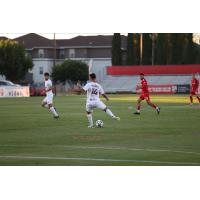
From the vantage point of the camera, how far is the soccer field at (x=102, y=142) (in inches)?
618

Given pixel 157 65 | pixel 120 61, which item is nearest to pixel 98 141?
pixel 157 65

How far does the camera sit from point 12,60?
97750 millimetres

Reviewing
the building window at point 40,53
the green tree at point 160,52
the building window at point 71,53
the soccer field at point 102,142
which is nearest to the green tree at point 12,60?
the green tree at point 160,52

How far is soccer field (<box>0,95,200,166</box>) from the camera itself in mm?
15703

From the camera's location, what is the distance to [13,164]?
14742mm

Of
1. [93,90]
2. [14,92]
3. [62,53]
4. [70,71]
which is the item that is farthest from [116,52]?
[93,90]

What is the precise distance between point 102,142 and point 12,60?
261ft

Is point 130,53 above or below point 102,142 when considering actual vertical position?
above

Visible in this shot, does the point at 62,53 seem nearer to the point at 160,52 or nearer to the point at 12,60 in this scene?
the point at 12,60

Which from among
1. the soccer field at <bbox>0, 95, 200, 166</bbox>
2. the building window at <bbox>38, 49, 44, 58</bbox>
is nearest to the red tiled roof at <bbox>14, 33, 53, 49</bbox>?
the building window at <bbox>38, 49, 44, 58</bbox>

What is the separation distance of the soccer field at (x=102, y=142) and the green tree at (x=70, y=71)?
7740cm

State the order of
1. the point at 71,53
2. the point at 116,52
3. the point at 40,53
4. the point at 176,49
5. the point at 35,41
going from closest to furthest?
the point at 176,49
the point at 116,52
the point at 40,53
the point at 71,53
the point at 35,41

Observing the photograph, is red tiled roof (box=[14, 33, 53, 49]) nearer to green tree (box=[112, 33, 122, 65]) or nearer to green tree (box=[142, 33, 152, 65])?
green tree (box=[112, 33, 122, 65])
